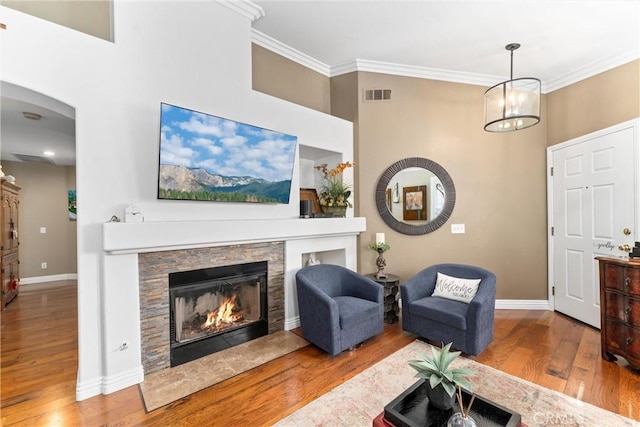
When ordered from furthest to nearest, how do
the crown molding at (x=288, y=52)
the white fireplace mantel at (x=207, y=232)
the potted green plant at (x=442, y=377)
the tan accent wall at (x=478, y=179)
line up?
the tan accent wall at (x=478, y=179)
the crown molding at (x=288, y=52)
the white fireplace mantel at (x=207, y=232)
the potted green plant at (x=442, y=377)

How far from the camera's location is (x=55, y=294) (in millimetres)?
5109

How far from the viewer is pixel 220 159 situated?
108 inches

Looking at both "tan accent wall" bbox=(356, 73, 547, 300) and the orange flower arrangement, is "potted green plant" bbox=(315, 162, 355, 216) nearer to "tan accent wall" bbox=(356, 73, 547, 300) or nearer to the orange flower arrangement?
the orange flower arrangement

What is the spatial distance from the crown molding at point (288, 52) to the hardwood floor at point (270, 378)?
11.3ft

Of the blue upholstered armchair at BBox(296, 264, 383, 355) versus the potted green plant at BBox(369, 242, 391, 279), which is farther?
the potted green plant at BBox(369, 242, 391, 279)

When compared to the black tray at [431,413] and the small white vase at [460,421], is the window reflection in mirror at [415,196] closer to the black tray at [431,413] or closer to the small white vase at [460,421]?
the black tray at [431,413]

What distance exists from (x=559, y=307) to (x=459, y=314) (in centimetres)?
225

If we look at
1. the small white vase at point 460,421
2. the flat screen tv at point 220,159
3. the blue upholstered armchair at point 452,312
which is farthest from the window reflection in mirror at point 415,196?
the small white vase at point 460,421

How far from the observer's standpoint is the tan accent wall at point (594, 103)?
325cm

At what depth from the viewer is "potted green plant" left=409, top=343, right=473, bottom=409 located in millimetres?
1357

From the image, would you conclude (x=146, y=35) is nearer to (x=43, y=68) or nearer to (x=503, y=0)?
(x=43, y=68)

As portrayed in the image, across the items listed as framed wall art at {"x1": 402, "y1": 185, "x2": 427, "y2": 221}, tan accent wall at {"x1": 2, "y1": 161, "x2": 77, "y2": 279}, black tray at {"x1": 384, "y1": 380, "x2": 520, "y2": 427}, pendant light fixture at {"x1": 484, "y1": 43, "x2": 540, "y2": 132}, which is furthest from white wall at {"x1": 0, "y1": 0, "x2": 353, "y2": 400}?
tan accent wall at {"x1": 2, "y1": 161, "x2": 77, "y2": 279}

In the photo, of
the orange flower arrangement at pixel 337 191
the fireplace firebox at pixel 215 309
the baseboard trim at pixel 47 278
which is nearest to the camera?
the fireplace firebox at pixel 215 309

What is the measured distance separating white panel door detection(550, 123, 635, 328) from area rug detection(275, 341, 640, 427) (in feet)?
6.20
